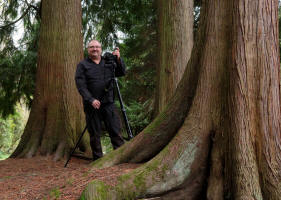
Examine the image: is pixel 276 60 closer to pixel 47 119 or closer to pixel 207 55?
pixel 207 55

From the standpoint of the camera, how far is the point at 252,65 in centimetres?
285

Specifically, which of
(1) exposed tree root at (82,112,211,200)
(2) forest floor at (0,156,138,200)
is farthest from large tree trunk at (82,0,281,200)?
Answer: (2) forest floor at (0,156,138,200)

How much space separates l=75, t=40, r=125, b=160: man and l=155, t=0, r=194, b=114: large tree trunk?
3.52 feet

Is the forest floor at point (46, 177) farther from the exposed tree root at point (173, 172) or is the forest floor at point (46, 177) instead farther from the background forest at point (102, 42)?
the background forest at point (102, 42)

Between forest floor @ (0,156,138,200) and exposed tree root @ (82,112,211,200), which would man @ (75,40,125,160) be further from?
exposed tree root @ (82,112,211,200)

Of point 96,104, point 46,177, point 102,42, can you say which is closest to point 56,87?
point 96,104

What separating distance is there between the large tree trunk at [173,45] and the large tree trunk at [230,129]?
8.22 feet

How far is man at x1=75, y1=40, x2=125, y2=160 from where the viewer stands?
15.8ft

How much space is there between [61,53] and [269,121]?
419cm

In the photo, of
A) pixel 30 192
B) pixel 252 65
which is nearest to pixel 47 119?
pixel 30 192

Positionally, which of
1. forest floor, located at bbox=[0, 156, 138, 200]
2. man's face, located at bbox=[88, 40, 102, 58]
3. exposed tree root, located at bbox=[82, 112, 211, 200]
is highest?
man's face, located at bbox=[88, 40, 102, 58]

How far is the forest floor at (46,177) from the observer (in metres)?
3.27

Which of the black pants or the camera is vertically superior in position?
the camera

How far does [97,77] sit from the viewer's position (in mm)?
4879
